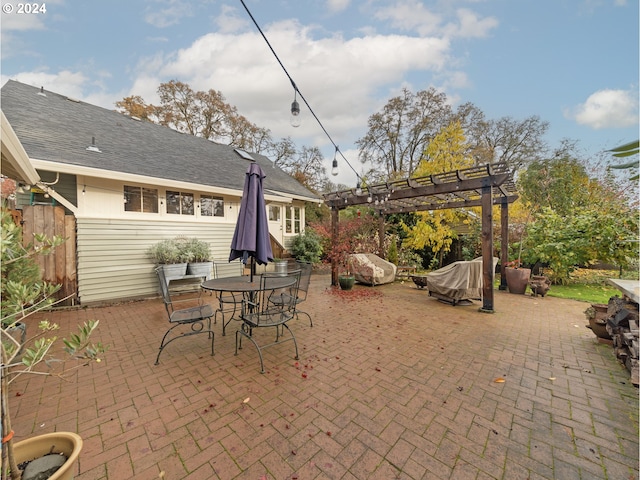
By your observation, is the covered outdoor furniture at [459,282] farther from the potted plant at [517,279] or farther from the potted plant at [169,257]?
the potted plant at [169,257]

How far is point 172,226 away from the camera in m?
7.23

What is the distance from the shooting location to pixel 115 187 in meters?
6.40

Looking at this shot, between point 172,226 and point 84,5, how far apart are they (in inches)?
180

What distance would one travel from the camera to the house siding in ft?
19.5

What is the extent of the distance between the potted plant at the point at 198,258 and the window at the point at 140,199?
128cm

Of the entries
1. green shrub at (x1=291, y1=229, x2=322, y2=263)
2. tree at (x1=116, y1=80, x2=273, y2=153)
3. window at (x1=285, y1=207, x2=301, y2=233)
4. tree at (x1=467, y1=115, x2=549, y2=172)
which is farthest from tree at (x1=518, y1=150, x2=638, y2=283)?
tree at (x1=116, y1=80, x2=273, y2=153)

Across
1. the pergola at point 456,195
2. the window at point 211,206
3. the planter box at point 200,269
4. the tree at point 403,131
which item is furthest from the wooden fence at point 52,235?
the tree at point 403,131

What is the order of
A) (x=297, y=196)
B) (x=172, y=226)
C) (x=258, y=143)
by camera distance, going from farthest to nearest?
(x=258, y=143) → (x=297, y=196) → (x=172, y=226)

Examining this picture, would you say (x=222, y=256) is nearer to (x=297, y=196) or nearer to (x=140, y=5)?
(x=297, y=196)

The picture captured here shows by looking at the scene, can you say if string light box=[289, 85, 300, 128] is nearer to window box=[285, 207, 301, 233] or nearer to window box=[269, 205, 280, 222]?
window box=[269, 205, 280, 222]

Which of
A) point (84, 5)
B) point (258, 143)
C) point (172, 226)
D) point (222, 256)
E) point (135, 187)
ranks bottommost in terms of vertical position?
point (222, 256)

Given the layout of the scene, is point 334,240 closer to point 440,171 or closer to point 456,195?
point 456,195

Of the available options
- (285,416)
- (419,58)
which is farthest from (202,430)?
(419,58)

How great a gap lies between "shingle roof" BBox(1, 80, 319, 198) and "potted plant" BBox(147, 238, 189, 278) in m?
1.79
